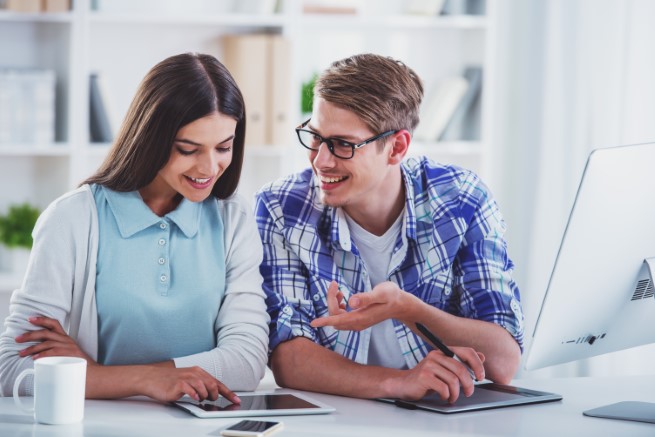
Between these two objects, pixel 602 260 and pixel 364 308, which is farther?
pixel 364 308

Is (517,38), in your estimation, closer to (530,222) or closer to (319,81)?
(530,222)

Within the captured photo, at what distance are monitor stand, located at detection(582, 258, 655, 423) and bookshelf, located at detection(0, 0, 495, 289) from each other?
2.13 metres

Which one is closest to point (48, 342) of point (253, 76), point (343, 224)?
point (343, 224)

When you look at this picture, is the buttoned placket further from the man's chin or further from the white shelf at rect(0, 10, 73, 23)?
the white shelf at rect(0, 10, 73, 23)

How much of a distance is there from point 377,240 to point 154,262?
22.2 inches

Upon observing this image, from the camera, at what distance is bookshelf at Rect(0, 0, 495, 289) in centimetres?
352

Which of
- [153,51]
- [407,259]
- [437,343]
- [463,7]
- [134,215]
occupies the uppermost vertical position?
[463,7]

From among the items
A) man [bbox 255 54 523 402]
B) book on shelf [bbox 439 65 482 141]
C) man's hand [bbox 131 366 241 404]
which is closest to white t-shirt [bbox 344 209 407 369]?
man [bbox 255 54 523 402]

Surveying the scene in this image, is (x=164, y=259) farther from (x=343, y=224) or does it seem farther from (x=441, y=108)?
(x=441, y=108)

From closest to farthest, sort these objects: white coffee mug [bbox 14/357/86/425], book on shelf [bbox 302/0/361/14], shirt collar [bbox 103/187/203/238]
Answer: white coffee mug [bbox 14/357/86/425], shirt collar [bbox 103/187/203/238], book on shelf [bbox 302/0/361/14]

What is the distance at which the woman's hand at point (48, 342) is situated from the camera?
5.79 ft

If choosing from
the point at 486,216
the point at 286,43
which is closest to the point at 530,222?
the point at 286,43

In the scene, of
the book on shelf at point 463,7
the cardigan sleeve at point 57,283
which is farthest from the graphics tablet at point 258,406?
the book on shelf at point 463,7

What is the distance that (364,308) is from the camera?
1836 mm
